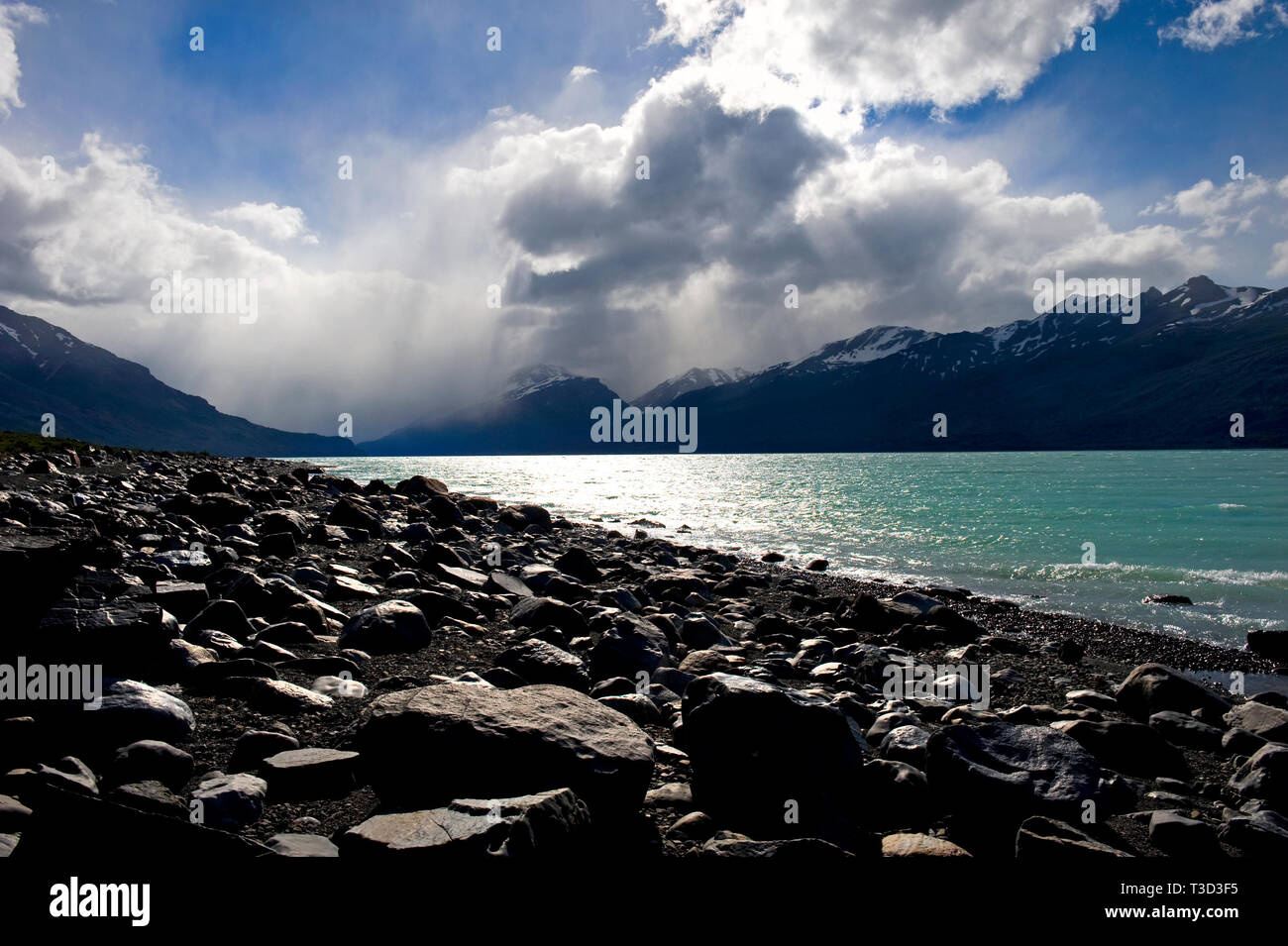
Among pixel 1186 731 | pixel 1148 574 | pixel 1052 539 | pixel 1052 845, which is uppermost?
pixel 1052 845

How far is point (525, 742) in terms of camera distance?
4.30 m

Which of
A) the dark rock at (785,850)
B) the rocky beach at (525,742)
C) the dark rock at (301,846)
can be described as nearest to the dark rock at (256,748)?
the rocky beach at (525,742)

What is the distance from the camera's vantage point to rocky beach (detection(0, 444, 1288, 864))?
157 inches

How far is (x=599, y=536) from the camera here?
32.0 m

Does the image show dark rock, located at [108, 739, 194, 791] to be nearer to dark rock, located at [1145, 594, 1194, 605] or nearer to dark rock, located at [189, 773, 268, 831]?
dark rock, located at [189, 773, 268, 831]

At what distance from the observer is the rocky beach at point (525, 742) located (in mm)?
3979

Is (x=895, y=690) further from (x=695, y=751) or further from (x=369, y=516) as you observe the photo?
(x=369, y=516)

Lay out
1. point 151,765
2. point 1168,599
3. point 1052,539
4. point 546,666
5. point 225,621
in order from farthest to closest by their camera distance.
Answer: point 1052,539, point 1168,599, point 225,621, point 546,666, point 151,765

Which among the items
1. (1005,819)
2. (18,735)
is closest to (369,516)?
(18,735)

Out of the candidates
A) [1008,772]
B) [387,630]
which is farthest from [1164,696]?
[387,630]

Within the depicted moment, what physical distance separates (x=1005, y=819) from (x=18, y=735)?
22.8 feet

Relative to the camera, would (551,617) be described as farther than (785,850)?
Yes

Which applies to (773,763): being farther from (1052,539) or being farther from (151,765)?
(1052,539)
